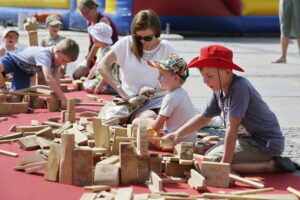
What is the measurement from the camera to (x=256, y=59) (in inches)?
516

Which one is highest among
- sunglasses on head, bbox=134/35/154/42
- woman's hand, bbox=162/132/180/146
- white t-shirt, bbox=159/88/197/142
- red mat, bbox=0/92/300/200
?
sunglasses on head, bbox=134/35/154/42

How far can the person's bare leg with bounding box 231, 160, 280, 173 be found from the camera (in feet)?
16.6

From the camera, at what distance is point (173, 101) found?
576 cm

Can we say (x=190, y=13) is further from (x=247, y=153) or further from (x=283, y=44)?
(x=247, y=153)

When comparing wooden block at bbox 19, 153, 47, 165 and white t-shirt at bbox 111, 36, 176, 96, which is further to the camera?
white t-shirt at bbox 111, 36, 176, 96

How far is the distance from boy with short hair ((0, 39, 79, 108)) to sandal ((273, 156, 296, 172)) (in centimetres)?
298

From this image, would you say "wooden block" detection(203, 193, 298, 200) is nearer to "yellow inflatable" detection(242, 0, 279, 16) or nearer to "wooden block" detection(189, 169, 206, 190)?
"wooden block" detection(189, 169, 206, 190)

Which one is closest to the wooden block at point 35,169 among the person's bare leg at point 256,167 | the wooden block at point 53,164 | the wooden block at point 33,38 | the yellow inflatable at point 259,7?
the wooden block at point 53,164

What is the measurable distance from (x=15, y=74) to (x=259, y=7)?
10.6 metres

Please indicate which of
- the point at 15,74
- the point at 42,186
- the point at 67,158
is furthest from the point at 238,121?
the point at 15,74

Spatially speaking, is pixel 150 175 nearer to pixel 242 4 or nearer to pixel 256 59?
pixel 256 59

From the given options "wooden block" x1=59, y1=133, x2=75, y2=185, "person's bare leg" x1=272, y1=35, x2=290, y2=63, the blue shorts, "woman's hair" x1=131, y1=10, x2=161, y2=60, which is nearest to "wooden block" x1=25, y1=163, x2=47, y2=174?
"wooden block" x1=59, y1=133, x2=75, y2=185

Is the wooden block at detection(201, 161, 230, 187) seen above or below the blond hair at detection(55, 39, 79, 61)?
below

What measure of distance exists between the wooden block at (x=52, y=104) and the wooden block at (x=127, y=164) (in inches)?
111
